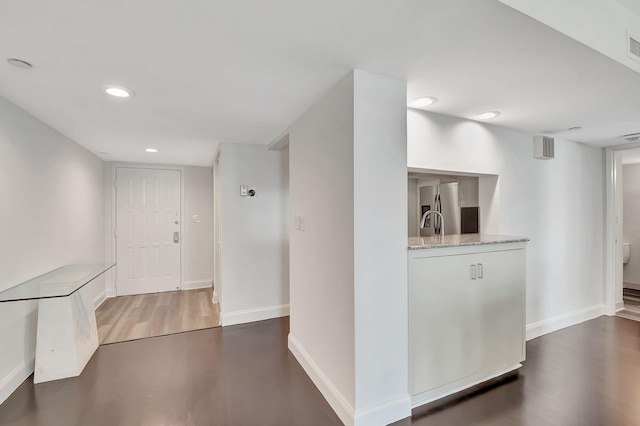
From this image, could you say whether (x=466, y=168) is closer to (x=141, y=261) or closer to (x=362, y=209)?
(x=362, y=209)

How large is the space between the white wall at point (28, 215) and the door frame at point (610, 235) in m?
6.34

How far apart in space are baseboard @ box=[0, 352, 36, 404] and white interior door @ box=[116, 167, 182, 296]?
246 cm

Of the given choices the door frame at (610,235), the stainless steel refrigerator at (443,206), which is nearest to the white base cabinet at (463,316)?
the stainless steel refrigerator at (443,206)

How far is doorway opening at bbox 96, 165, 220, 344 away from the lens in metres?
4.71

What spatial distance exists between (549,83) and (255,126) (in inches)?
94.3

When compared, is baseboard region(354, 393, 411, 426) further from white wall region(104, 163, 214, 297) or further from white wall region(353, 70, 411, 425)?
white wall region(104, 163, 214, 297)

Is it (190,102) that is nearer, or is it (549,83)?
(549,83)

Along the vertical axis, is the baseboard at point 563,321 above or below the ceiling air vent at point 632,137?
below

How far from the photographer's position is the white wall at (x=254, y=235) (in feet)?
11.8

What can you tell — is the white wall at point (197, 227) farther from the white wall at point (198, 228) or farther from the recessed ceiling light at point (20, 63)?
the recessed ceiling light at point (20, 63)

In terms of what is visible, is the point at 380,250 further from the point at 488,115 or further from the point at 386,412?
the point at 488,115

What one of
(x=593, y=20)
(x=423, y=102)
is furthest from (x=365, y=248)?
(x=593, y=20)

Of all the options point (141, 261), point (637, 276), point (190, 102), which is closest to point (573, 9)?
point (190, 102)

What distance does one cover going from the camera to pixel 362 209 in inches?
71.3
